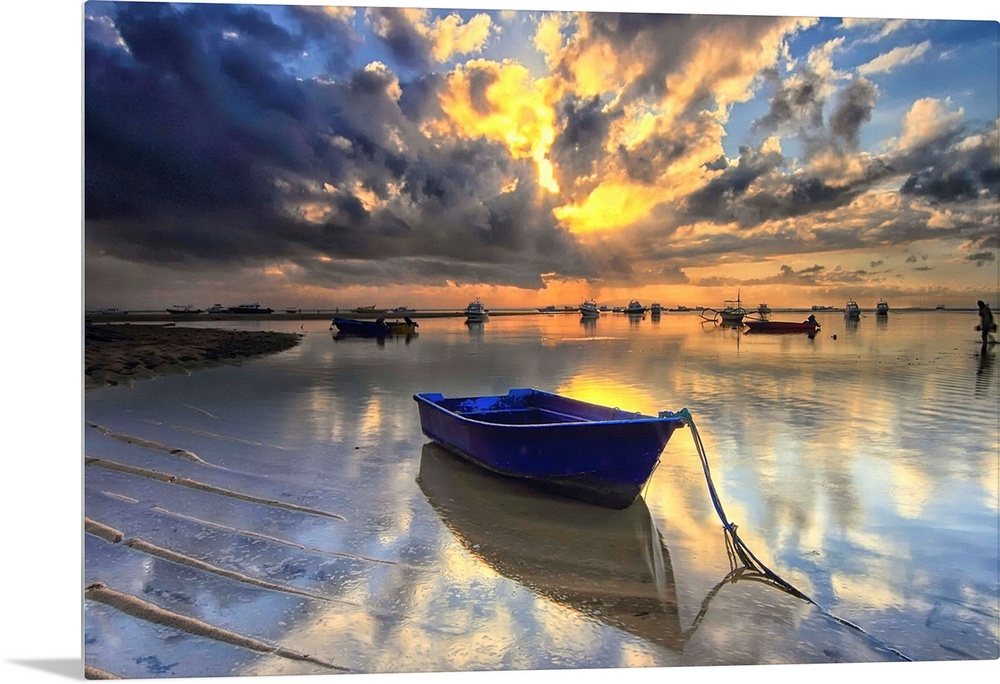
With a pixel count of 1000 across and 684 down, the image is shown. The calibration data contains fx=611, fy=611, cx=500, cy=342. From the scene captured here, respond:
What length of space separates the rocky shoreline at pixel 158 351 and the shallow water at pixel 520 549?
1.34 metres

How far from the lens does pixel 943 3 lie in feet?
9.28

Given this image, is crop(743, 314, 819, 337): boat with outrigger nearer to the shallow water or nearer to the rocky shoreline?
the rocky shoreline

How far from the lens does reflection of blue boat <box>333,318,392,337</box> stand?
74.2 feet

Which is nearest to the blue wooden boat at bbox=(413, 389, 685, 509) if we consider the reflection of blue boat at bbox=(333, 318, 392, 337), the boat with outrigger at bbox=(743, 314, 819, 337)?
the reflection of blue boat at bbox=(333, 318, 392, 337)

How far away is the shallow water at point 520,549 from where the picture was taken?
7.38 feet

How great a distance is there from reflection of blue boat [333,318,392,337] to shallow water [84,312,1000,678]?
16.1 meters

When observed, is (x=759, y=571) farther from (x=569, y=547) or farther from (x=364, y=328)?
(x=364, y=328)

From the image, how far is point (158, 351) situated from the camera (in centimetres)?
1074

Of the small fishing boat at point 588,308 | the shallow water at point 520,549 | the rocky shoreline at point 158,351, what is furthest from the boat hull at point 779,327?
the shallow water at point 520,549

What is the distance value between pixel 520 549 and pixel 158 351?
984cm

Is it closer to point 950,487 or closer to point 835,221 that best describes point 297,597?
point 950,487

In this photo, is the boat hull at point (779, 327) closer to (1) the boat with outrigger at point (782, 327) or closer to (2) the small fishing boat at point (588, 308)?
(1) the boat with outrigger at point (782, 327)

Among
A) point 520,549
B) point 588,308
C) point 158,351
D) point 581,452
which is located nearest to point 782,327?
point 588,308

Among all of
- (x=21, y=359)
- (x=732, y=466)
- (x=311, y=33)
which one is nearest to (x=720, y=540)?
(x=732, y=466)
